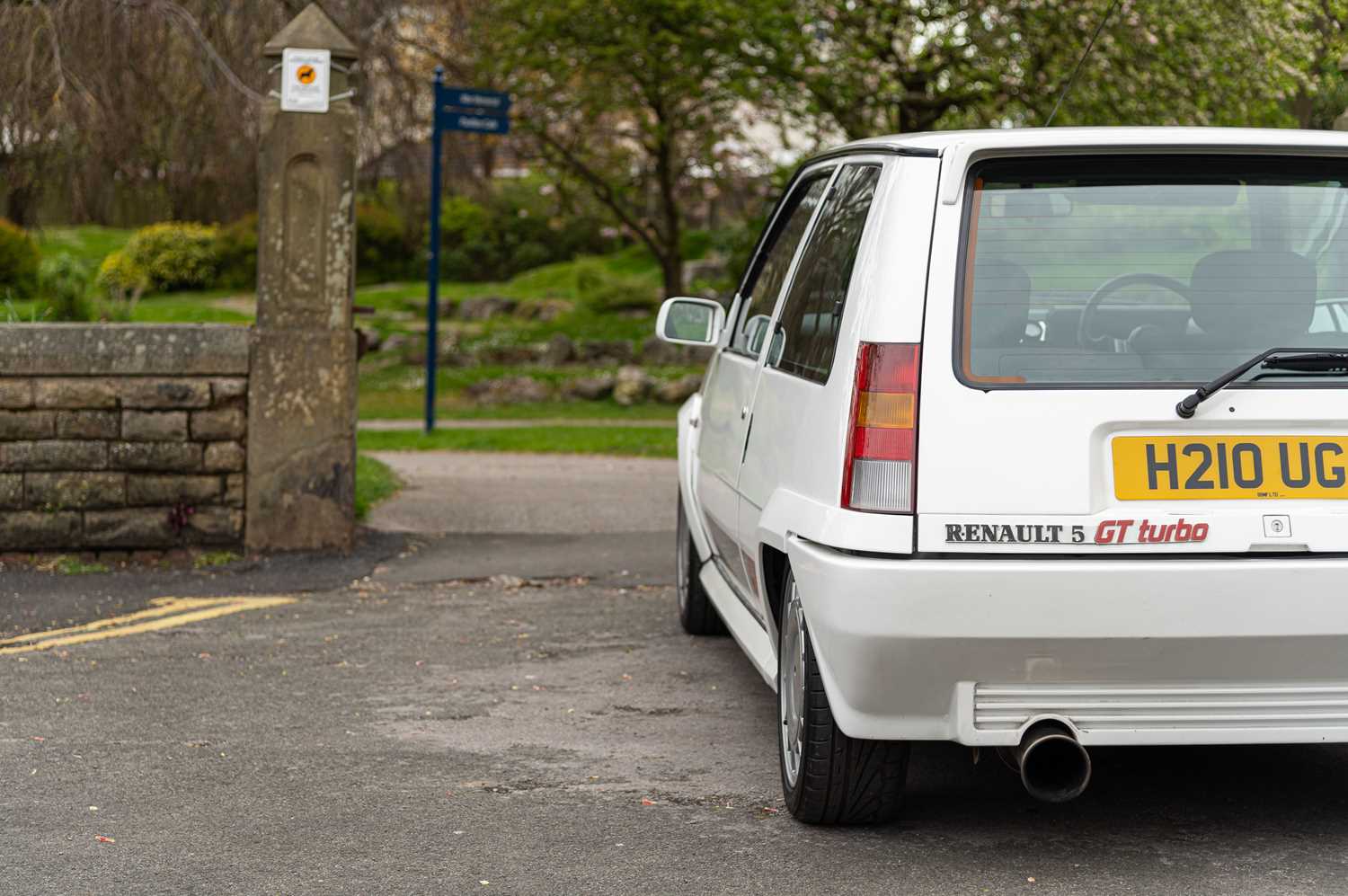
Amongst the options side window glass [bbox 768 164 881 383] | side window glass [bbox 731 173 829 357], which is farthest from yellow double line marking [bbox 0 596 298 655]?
side window glass [bbox 768 164 881 383]

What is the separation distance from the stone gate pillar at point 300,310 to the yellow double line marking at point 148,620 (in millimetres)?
917

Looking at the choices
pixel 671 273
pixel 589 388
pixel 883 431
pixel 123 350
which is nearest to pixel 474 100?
pixel 589 388

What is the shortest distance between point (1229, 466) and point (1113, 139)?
820 mm

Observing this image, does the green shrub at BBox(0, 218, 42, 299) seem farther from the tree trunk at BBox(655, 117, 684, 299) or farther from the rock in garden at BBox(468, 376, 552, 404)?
the rock in garden at BBox(468, 376, 552, 404)

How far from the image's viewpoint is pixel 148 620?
23.8 ft

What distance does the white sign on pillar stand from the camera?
28.2 ft

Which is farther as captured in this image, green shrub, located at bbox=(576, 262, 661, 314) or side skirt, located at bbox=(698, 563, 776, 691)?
green shrub, located at bbox=(576, 262, 661, 314)

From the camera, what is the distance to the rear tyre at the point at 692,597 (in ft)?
22.3

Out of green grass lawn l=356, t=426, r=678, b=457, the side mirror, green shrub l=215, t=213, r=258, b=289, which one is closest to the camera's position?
the side mirror

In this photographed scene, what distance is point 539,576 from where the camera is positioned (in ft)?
27.5

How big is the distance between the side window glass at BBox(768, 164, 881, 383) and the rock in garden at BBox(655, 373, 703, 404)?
1295 centimetres

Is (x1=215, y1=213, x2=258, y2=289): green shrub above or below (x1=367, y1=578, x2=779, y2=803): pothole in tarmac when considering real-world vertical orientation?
above

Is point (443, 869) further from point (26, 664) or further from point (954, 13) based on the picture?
point (954, 13)

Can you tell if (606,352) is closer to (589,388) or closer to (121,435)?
(589,388)
